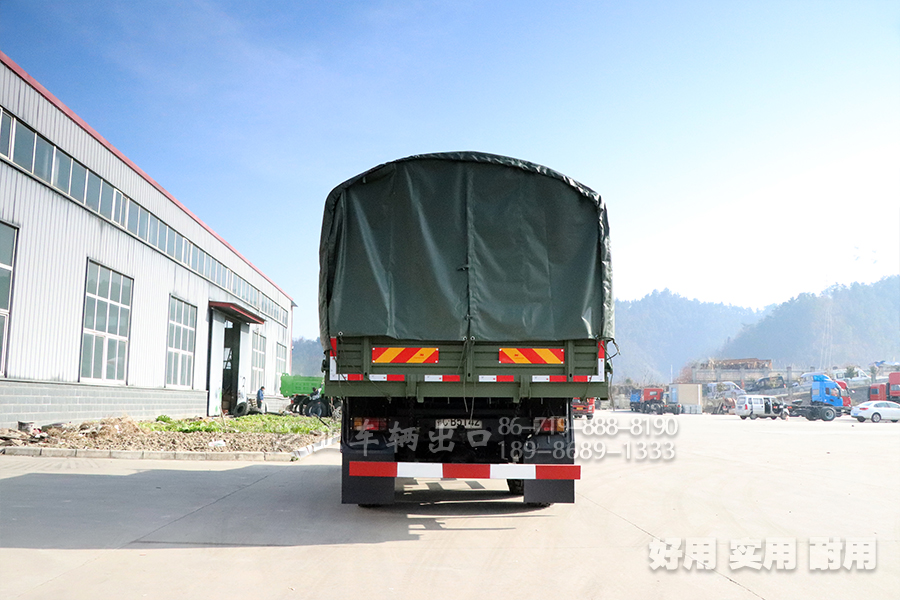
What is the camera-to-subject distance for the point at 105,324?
67.1ft

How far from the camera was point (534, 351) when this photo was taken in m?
7.21

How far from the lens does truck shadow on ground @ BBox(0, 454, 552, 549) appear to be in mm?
6203

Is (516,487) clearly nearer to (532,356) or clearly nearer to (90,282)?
(532,356)

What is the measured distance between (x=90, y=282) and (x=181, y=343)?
798cm

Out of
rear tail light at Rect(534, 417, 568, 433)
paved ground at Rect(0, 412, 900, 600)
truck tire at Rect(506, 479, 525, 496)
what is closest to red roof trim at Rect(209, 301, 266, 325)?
paved ground at Rect(0, 412, 900, 600)

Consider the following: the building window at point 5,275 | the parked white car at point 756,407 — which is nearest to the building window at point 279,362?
the building window at point 5,275

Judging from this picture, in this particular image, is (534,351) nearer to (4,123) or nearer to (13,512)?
(13,512)

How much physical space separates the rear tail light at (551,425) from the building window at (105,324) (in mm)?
15858

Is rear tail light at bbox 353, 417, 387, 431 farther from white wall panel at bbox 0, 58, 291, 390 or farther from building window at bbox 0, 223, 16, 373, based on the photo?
white wall panel at bbox 0, 58, 291, 390

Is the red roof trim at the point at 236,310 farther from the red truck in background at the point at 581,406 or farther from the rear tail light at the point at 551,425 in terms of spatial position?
the rear tail light at the point at 551,425

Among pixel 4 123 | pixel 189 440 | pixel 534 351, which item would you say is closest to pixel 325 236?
pixel 534 351

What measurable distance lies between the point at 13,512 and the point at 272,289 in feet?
134

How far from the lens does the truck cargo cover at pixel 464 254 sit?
23.7 feet

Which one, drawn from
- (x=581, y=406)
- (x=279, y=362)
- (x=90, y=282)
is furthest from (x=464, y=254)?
(x=279, y=362)
